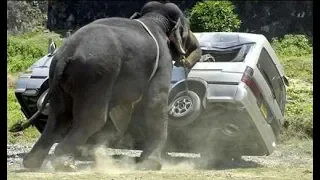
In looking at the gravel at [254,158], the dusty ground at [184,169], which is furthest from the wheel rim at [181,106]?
the gravel at [254,158]

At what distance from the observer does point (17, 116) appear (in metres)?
14.5

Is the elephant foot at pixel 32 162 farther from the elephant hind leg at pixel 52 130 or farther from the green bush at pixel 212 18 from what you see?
the green bush at pixel 212 18

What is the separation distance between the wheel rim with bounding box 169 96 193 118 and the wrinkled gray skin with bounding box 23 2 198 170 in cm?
85

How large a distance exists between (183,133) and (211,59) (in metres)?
1.20

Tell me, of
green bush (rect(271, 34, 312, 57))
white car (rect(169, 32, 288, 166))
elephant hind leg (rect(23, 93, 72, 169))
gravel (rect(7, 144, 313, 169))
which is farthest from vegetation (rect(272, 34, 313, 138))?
elephant hind leg (rect(23, 93, 72, 169))

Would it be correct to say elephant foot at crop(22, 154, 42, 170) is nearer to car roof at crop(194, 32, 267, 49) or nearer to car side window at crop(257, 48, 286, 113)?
car side window at crop(257, 48, 286, 113)

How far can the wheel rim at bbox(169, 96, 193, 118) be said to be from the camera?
927 centimetres

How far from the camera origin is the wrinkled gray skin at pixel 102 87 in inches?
293

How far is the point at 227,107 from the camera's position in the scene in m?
9.27

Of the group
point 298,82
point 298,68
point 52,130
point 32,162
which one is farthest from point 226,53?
point 298,68

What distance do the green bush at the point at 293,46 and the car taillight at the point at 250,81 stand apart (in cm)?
1438

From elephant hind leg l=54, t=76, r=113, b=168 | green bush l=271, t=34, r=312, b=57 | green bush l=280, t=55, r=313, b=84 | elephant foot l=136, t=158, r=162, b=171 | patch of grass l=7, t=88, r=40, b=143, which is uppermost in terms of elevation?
elephant hind leg l=54, t=76, r=113, b=168
